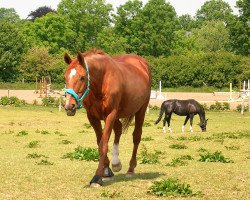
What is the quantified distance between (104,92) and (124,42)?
83967 millimetres

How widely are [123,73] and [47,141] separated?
974 centimetres

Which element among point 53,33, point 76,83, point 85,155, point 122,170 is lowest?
point 122,170

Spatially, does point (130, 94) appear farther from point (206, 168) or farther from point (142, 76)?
point (206, 168)

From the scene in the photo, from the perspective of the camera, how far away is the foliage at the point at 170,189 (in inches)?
358

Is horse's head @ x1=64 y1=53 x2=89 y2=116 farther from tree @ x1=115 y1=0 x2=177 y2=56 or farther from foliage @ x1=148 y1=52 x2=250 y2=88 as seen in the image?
tree @ x1=115 y1=0 x2=177 y2=56

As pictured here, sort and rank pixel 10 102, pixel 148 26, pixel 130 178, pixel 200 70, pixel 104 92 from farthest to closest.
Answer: pixel 148 26 → pixel 200 70 → pixel 10 102 → pixel 130 178 → pixel 104 92

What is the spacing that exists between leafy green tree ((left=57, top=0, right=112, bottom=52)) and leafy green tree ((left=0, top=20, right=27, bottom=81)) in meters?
10.1

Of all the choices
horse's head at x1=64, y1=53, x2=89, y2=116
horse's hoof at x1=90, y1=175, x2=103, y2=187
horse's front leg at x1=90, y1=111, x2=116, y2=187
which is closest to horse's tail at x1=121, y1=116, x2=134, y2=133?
horse's front leg at x1=90, y1=111, x2=116, y2=187

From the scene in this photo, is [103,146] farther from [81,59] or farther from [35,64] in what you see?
[35,64]

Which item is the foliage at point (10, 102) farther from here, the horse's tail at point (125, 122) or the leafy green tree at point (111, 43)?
the leafy green tree at point (111, 43)

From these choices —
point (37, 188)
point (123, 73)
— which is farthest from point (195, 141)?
point (37, 188)

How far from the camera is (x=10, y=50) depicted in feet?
278

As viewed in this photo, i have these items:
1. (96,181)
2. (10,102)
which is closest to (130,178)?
(96,181)

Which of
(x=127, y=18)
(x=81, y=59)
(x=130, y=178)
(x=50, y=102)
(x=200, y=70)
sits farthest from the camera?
(x=127, y=18)
